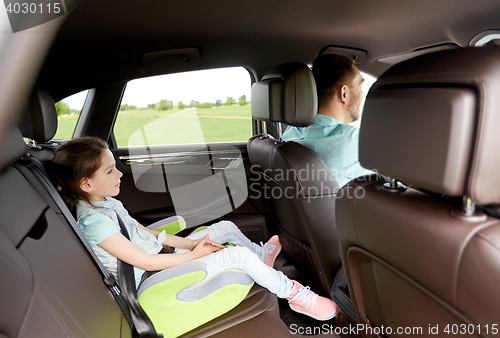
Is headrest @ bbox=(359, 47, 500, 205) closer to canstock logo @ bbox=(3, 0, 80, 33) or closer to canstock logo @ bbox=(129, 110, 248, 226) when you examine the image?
canstock logo @ bbox=(3, 0, 80, 33)

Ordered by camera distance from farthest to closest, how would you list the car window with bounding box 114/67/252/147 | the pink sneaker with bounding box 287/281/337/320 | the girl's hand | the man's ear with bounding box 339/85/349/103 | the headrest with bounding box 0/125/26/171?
the car window with bounding box 114/67/252/147, the man's ear with bounding box 339/85/349/103, the pink sneaker with bounding box 287/281/337/320, the girl's hand, the headrest with bounding box 0/125/26/171

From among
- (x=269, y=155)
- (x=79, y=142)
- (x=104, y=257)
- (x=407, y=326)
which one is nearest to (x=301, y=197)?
(x=269, y=155)

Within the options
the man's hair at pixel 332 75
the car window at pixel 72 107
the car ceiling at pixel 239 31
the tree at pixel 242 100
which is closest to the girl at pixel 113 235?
the car ceiling at pixel 239 31

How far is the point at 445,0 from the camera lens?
1971 millimetres

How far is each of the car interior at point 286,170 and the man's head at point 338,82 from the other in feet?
0.86

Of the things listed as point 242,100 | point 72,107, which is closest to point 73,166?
point 72,107

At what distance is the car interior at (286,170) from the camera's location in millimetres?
697

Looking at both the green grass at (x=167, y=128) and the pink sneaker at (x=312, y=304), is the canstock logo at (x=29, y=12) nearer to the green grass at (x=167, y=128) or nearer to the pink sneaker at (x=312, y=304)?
the pink sneaker at (x=312, y=304)

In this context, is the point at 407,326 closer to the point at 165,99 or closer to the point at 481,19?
the point at 481,19

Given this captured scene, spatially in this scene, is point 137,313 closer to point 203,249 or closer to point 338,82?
point 203,249

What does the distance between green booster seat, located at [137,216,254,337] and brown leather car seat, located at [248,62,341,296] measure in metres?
0.45

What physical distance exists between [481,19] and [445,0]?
29 cm

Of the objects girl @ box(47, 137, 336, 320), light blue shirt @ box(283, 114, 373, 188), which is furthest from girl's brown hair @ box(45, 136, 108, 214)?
light blue shirt @ box(283, 114, 373, 188)

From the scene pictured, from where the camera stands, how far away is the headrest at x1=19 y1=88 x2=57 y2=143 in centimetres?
144
